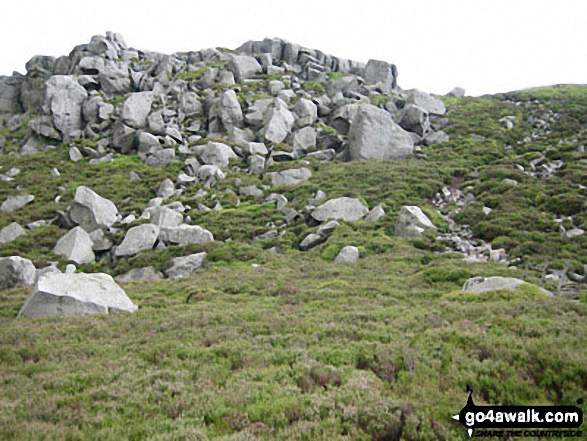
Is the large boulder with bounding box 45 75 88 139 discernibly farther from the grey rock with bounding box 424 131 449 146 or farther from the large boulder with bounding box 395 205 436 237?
the large boulder with bounding box 395 205 436 237

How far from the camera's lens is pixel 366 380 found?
8289 millimetres

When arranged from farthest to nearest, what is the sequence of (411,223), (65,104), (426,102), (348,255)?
(426,102), (65,104), (411,223), (348,255)

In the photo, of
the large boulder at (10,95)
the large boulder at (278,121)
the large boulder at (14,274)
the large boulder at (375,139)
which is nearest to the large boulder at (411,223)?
the large boulder at (375,139)

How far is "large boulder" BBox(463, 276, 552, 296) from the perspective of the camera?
52.8 ft

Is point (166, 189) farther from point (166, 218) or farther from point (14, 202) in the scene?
point (14, 202)

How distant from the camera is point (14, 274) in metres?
23.8

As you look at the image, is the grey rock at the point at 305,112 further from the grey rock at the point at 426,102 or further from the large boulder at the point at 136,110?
the large boulder at the point at 136,110

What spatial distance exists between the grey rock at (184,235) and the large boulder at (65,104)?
138 feet

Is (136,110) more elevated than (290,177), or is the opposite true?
(136,110)

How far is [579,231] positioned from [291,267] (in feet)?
63.4

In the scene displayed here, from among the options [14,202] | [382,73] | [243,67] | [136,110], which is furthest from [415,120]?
[14,202]

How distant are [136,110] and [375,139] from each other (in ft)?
123

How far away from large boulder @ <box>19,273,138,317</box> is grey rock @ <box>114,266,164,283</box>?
30.0 feet

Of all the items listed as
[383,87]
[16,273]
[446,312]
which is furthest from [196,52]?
[446,312]
